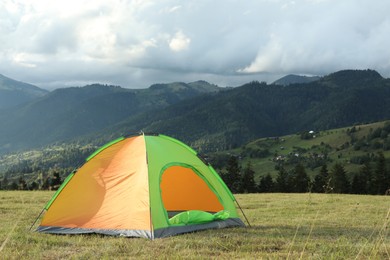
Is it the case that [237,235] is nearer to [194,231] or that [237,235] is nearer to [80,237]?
[194,231]

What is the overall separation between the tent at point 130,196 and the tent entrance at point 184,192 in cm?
102

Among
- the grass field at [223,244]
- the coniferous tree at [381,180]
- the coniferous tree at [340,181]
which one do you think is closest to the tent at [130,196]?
the grass field at [223,244]

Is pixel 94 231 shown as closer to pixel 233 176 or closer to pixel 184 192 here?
pixel 184 192

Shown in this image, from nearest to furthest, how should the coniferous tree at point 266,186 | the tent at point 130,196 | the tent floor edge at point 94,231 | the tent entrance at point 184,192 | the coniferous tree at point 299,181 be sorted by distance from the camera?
the tent floor edge at point 94,231
the tent at point 130,196
the tent entrance at point 184,192
the coniferous tree at point 299,181
the coniferous tree at point 266,186

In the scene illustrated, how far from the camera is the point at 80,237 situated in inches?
435

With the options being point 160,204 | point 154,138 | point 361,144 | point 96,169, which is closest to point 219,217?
point 160,204

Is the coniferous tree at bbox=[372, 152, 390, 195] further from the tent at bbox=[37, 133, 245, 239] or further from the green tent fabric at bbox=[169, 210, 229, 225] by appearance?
the green tent fabric at bbox=[169, 210, 229, 225]

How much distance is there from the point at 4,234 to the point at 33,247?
2.24 m

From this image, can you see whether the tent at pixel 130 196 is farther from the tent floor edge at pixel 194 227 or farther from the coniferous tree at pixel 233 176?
the coniferous tree at pixel 233 176

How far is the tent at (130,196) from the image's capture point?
11547 mm

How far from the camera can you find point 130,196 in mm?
12062

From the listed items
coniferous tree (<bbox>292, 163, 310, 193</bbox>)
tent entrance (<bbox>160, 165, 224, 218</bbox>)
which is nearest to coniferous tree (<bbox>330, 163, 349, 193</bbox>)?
coniferous tree (<bbox>292, 163, 310, 193</bbox>)

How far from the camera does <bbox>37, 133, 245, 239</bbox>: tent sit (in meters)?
11.5

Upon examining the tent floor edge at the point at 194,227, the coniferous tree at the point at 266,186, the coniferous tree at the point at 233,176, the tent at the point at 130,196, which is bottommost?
the coniferous tree at the point at 266,186
